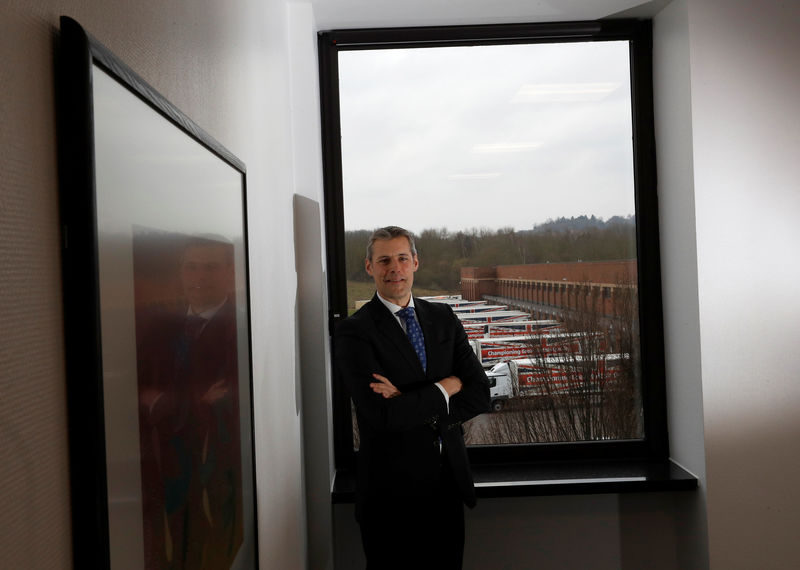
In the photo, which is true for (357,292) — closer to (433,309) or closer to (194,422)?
(433,309)

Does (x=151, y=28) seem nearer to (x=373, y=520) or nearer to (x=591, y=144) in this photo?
(x=373, y=520)

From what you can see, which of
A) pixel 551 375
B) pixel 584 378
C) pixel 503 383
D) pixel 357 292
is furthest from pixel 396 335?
pixel 584 378

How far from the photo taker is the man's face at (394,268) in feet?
8.24

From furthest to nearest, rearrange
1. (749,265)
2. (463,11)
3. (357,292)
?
(357,292)
(463,11)
(749,265)

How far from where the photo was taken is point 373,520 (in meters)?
2.43

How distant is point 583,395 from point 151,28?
8.53ft

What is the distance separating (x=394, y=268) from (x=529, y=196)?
0.92 m

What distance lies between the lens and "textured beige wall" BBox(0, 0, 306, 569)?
56 cm

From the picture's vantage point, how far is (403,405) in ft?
7.71

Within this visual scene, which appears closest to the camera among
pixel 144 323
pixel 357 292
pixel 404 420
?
pixel 144 323

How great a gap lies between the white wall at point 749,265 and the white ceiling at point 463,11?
35cm

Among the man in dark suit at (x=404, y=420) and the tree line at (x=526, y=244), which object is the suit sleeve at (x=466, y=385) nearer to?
the man in dark suit at (x=404, y=420)

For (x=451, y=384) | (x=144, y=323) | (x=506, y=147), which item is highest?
(x=506, y=147)

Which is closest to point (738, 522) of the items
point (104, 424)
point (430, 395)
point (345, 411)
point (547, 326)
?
point (547, 326)
